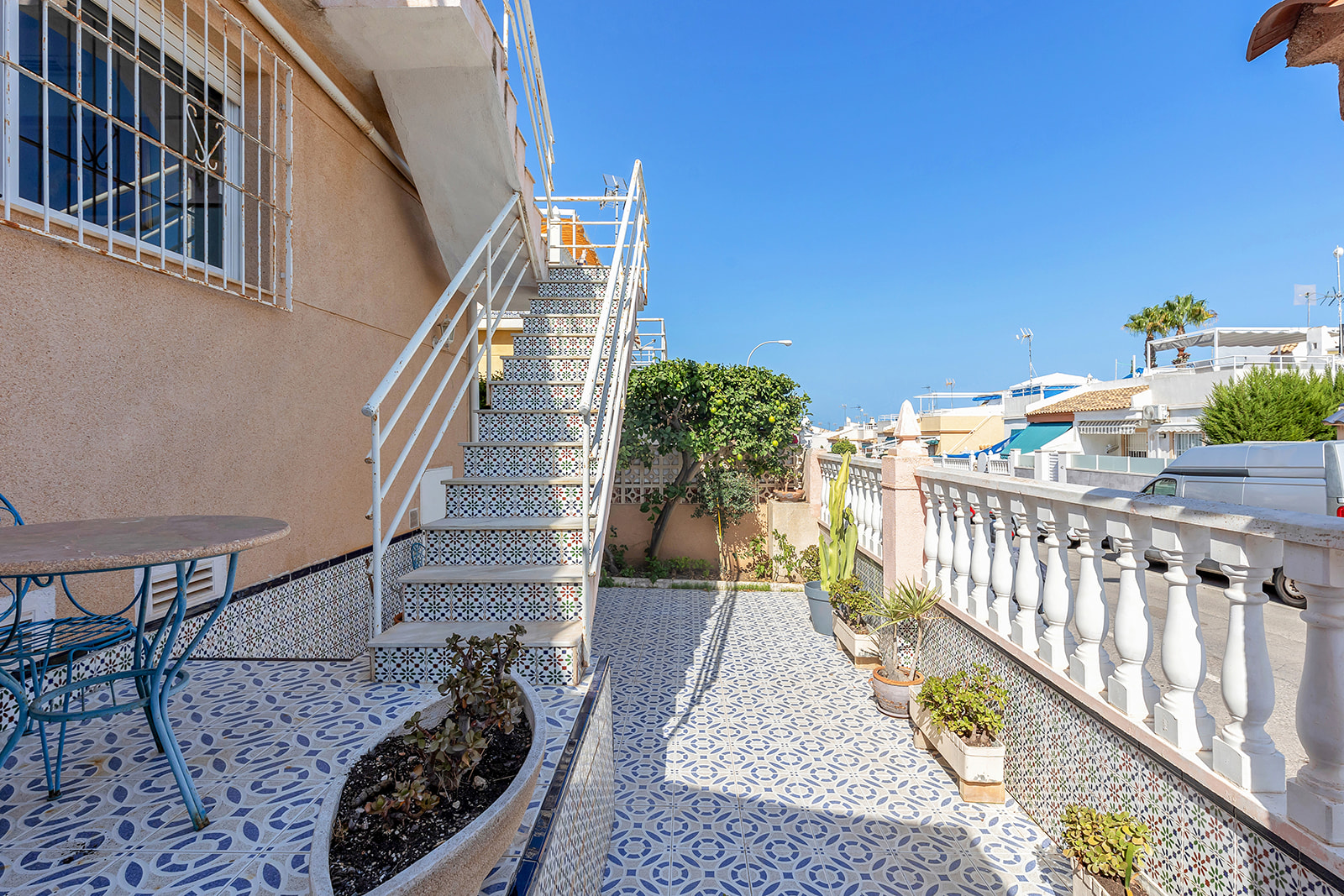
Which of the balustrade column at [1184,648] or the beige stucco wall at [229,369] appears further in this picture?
the beige stucco wall at [229,369]

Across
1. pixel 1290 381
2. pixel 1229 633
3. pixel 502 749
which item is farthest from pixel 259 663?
pixel 1290 381

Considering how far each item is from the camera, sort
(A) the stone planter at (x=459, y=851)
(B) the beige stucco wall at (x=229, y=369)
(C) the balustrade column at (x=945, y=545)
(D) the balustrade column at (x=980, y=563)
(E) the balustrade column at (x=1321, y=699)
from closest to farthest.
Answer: (A) the stone planter at (x=459, y=851)
(E) the balustrade column at (x=1321, y=699)
(B) the beige stucco wall at (x=229, y=369)
(D) the balustrade column at (x=980, y=563)
(C) the balustrade column at (x=945, y=545)

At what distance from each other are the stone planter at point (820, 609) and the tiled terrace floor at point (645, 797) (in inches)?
37.7

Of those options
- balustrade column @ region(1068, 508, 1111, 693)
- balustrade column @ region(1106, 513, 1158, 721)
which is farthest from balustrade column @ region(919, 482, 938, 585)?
balustrade column @ region(1106, 513, 1158, 721)

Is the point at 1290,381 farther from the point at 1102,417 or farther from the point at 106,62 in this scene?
the point at 106,62

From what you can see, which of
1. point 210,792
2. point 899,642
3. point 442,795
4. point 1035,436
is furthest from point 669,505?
point 1035,436

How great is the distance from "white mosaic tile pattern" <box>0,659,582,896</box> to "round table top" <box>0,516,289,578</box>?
70 cm

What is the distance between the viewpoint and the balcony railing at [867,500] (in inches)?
195

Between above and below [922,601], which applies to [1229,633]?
above

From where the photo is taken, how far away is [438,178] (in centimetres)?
397

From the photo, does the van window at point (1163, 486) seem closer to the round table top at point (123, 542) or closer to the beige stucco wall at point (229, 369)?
the beige stucco wall at point (229, 369)

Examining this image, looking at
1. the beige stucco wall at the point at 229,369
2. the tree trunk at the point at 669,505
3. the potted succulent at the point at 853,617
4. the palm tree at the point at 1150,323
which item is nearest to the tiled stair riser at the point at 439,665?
the beige stucco wall at the point at 229,369

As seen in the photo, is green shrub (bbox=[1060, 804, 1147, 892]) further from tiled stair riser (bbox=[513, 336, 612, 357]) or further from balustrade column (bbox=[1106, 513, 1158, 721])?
tiled stair riser (bbox=[513, 336, 612, 357])

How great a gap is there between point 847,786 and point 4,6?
4.30m
